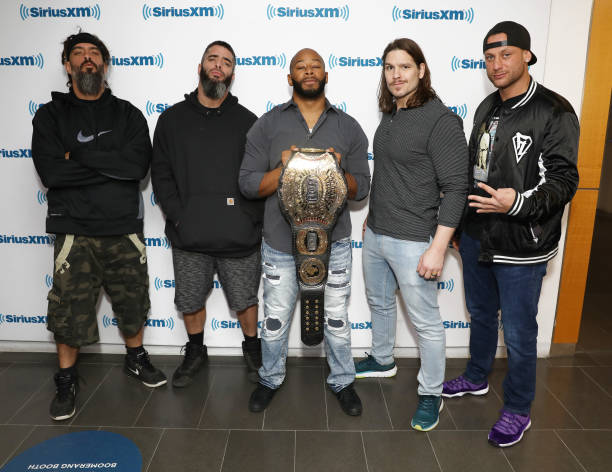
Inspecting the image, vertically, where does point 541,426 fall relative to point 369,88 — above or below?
below

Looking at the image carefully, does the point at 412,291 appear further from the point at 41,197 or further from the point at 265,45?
the point at 41,197

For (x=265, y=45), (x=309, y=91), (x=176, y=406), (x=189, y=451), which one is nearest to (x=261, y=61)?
(x=265, y=45)

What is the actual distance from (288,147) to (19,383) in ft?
7.13

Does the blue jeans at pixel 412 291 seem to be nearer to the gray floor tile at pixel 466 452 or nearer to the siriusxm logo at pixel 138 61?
the gray floor tile at pixel 466 452

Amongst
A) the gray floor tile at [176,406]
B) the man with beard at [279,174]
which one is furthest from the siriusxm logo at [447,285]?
the gray floor tile at [176,406]

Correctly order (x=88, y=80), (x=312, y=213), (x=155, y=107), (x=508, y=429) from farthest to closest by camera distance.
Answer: (x=155, y=107)
(x=88, y=80)
(x=508, y=429)
(x=312, y=213)

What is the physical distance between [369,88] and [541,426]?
2066mm

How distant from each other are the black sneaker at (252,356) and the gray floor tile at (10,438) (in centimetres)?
117

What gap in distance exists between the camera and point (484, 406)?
259cm

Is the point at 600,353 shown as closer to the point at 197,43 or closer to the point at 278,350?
the point at 278,350

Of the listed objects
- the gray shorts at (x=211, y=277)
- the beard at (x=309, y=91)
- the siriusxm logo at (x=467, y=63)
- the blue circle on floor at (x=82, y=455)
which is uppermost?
the siriusxm logo at (x=467, y=63)

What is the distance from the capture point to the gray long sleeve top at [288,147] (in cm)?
227

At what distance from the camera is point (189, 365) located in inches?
113

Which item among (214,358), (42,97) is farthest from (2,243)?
(214,358)
